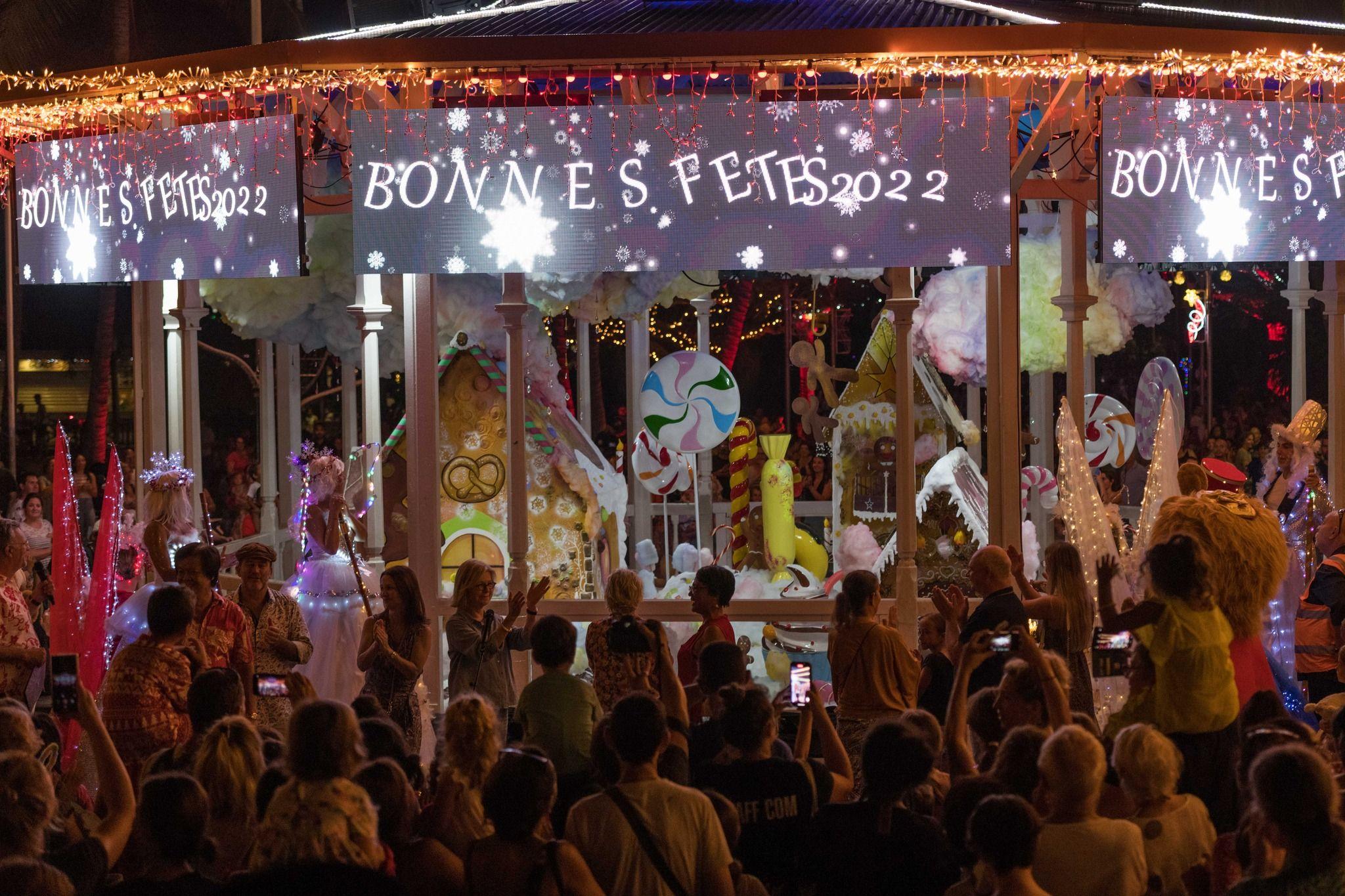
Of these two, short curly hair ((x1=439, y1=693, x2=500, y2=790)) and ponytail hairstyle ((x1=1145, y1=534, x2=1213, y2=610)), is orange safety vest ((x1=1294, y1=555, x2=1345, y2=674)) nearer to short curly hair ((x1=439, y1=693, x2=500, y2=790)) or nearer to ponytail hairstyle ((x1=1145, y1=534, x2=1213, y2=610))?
ponytail hairstyle ((x1=1145, y1=534, x2=1213, y2=610))

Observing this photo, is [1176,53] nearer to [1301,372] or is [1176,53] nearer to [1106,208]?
[1106,208]

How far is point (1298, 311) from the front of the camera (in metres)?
11.2

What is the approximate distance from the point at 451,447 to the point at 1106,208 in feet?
13.8

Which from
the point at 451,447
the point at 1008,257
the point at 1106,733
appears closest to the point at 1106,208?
the point at 1008,257

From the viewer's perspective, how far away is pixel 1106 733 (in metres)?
5.73

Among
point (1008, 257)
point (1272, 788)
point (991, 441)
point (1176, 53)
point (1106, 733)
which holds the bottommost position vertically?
point (1106, 733)

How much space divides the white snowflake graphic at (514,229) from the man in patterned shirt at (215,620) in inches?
102

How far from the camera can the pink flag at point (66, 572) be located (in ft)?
25.6

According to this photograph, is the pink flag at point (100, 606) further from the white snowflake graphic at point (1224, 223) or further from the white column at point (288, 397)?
the white snowflake graphic at point (1224, 223)

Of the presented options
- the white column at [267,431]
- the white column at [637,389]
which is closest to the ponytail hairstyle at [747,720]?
the white column at [637,389]

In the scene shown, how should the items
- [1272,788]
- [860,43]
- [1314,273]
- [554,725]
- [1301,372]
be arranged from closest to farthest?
[1272,788] → [554,725] → [860,43] → [1301,372] → [1314,273]

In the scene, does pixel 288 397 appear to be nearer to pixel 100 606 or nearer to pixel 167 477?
pixel 167 477

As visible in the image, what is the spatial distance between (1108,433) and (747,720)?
8146mm

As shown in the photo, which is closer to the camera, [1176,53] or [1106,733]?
[1106,733]
